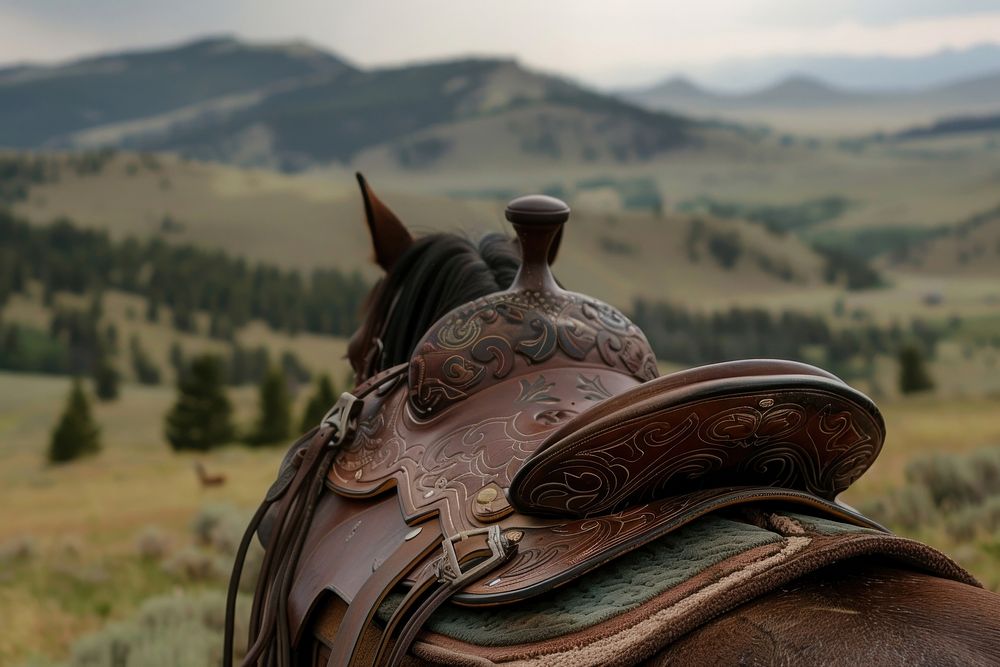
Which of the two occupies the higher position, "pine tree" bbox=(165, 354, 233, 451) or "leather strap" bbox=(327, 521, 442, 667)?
"leather strap" bbox=(327, 521, 442, 667)

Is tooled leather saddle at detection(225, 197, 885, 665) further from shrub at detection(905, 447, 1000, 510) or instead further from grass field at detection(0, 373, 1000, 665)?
shrub at detection(905, 447, 1000, 510)

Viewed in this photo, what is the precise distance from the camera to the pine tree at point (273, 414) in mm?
25609

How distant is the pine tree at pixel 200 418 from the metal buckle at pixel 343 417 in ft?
85.0

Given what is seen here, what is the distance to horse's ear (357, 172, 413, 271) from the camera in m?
2.28

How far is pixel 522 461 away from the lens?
4.92ft

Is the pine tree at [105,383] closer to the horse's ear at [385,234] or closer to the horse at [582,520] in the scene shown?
the horse's ear at [385,234]

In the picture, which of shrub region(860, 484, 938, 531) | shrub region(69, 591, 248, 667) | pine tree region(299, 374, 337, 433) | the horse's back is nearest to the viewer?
the horse's back

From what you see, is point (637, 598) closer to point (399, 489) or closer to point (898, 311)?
point (399, 489)

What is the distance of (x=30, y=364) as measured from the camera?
55.9 metres

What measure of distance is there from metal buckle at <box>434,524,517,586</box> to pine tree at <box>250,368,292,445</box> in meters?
25.0

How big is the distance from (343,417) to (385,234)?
1.97 feet

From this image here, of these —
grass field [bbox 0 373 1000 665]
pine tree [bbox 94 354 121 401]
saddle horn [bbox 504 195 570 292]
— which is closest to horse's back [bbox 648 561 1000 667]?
saddle horn [bbox 504 195 570 292]

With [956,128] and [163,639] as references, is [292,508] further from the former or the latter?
[956,128]

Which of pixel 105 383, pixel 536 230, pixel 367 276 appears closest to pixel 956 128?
pixel 367 276
